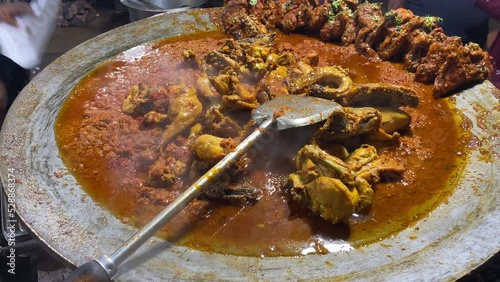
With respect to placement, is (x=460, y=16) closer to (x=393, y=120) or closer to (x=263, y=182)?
(x=393, y=120)

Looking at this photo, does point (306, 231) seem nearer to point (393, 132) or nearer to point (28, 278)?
point (393, 132)

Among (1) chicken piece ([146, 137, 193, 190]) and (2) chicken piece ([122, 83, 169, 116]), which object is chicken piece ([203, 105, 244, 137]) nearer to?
(1) chicken piece ([146, 137, 193, 190])

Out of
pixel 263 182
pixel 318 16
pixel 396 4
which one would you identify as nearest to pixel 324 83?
pixel 263 182

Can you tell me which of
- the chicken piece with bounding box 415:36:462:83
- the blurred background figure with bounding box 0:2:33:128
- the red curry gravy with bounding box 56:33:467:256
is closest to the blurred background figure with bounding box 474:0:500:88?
the chicken piece with bounding box 415:36:462:83

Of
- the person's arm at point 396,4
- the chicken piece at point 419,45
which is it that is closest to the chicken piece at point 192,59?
the chicken piece at point 419,45

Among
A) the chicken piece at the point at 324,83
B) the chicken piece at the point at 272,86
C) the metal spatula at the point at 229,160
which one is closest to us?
the metal spatula at the point at 229,160

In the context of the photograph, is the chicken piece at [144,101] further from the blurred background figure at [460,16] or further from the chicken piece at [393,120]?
the blurred background figure at [460,16]

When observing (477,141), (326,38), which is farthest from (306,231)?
(326,38)
